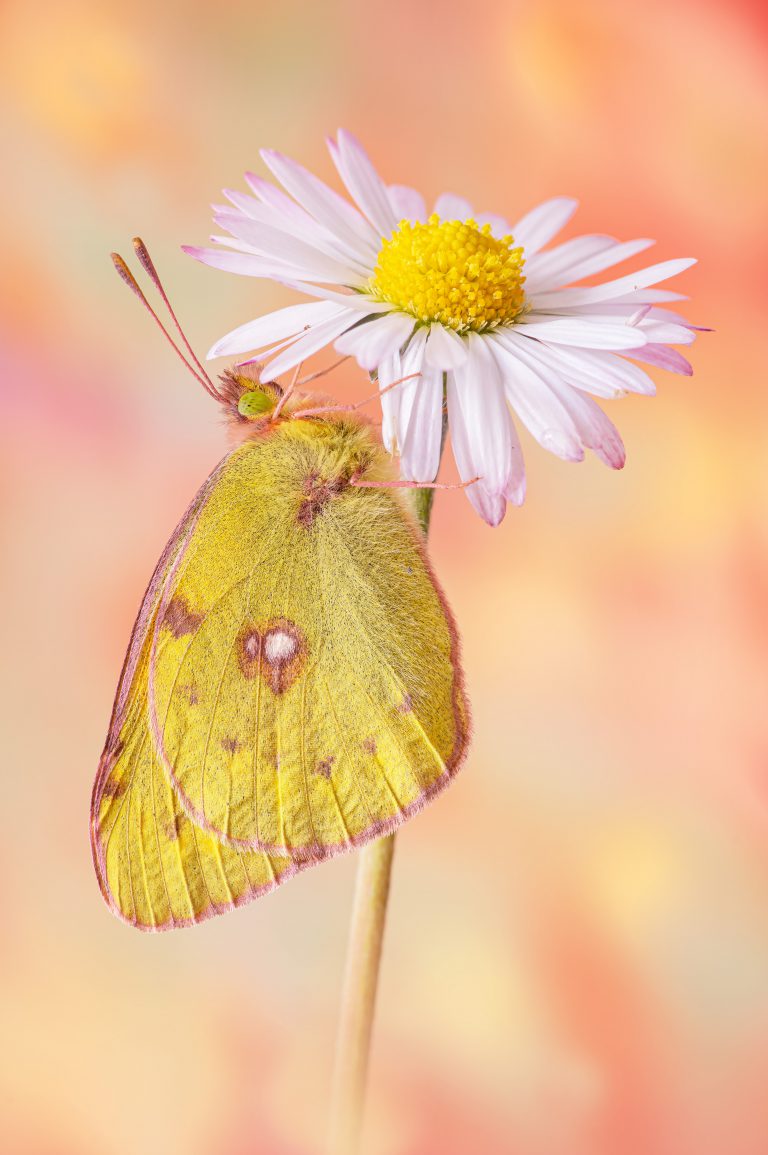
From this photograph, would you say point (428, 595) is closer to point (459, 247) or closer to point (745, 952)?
point (459, 247)

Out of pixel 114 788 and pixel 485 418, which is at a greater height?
pixel 485 418

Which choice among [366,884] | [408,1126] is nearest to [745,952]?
[408,1126]

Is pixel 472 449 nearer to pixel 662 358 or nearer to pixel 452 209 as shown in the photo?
pixel 662 358

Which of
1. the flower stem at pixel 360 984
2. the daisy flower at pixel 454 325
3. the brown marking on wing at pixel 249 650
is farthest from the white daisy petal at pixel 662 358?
the brown marking on wing at pixel 249 650

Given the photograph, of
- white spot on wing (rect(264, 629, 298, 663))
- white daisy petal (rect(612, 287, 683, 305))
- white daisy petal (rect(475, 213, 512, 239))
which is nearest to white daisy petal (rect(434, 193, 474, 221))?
white daisy petal (rect(475, 213, 512, 239))

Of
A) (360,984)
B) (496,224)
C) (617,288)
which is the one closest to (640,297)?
(617,288)

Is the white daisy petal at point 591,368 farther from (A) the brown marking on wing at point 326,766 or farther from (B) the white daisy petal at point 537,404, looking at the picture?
(A) the brown marking on wing at point 326,766

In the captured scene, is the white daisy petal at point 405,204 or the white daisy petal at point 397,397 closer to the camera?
the white daisy petal at point 397,397

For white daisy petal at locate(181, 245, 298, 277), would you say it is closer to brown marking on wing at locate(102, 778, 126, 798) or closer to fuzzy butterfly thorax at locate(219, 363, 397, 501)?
fuzzy butterfly thorax at locate(219, 363, 397, 501)
